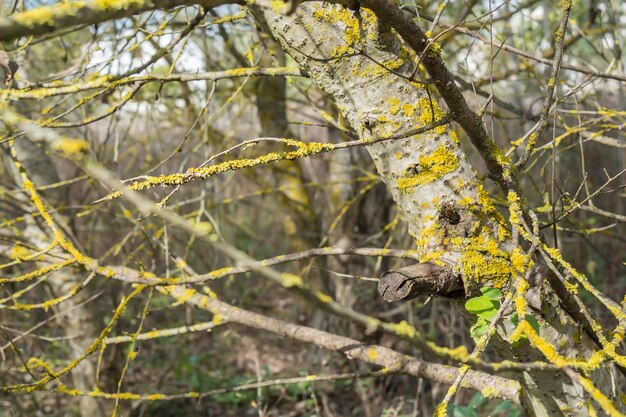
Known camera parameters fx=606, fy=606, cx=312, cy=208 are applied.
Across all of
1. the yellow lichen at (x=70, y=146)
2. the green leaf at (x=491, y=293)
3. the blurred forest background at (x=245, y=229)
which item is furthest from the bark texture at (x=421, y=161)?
the blurred forest background at (x=245, y=229)

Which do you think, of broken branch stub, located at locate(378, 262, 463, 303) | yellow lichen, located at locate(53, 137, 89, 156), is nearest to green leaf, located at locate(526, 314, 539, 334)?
broken branch stub, located at locate(378, 262, 463, 303)

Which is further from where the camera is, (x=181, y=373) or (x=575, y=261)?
(x=575, y=261)

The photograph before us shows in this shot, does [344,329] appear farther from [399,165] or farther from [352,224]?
[399,165]

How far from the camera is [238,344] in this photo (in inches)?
240

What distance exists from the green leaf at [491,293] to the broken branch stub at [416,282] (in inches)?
2.6

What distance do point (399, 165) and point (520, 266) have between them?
1.35 ft

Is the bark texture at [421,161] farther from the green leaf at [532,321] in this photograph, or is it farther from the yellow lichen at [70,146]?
the yellow lichen at [70,146]

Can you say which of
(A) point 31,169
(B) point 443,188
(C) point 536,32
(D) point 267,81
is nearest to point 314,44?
(B) point 443,188

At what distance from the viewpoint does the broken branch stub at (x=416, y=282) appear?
140 cm

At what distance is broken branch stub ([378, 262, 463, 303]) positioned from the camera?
140cm

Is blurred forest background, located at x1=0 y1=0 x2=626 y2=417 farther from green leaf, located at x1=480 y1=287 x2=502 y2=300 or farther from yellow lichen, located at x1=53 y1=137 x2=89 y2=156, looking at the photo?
yellow lichen, located at x1=53 y1=137 x2=89 y2=156

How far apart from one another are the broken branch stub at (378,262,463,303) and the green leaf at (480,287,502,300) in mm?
66

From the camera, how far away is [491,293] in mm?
1472

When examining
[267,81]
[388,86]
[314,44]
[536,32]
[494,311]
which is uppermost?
[536,32]
